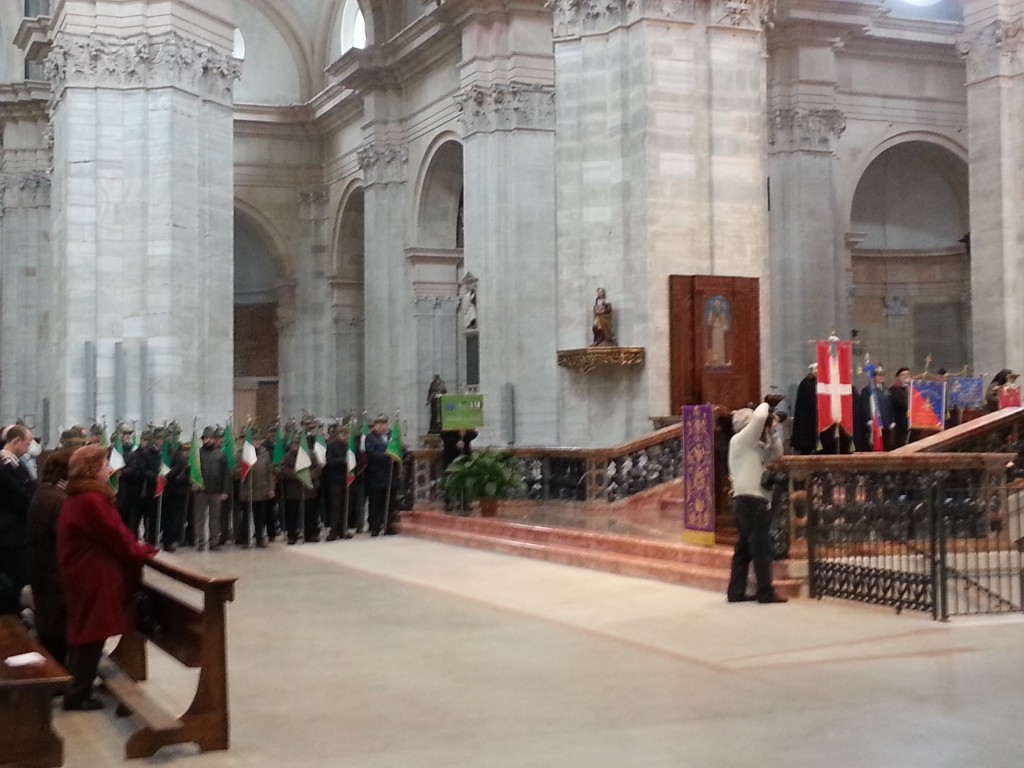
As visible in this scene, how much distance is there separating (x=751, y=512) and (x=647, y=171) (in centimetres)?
815

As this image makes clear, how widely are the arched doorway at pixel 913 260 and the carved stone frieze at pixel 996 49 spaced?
8567mm

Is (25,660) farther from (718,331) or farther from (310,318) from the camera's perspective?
(310,318)

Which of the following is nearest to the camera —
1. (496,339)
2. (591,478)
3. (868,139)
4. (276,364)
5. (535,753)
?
(535,753)

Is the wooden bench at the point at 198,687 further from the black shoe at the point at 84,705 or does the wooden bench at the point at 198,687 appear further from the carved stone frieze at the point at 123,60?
the carved stone frieze at the point at 123,60

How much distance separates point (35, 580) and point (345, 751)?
2409mm

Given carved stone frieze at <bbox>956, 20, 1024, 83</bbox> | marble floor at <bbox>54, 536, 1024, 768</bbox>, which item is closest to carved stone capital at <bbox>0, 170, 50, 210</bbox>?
carved stone frieze at <bbox>956, 20, 1024, 83</bbox>

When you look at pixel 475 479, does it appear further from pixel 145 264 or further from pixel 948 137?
pixel 948 137

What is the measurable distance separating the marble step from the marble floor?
0.32m

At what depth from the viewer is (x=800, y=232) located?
1010 inches

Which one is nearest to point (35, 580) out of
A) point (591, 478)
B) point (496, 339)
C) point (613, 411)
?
point (591, 478)

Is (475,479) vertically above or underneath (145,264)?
underneath

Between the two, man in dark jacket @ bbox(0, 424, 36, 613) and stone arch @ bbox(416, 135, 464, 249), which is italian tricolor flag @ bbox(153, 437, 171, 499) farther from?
stone arch @ bbox(416, 135, 464, 249)

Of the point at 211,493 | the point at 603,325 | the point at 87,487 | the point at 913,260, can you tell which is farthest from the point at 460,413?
the point at 913,260

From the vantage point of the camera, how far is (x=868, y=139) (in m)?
27.8
